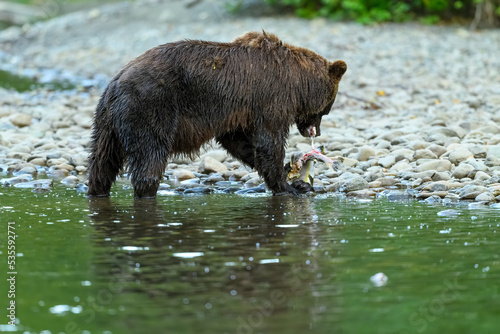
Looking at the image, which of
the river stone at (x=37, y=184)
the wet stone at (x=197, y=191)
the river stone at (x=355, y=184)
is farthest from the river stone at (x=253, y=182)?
the river stone at (x=37, y=184)

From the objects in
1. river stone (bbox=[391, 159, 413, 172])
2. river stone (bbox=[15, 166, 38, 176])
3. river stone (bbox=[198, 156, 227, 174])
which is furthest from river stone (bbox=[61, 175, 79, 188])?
river stone (bbox=[391, 159, 413, 172])

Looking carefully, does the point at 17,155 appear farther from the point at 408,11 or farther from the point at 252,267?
the point at 408,11

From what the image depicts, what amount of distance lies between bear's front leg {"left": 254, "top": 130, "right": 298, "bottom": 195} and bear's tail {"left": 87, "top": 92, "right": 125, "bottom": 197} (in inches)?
54.7

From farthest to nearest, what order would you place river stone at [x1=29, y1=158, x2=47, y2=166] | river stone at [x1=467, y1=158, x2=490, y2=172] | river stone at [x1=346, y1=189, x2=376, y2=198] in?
river stone at [x1=29, y1=158, x2=47, y2=166] < river stone at [x1=467, y1=158, x2=490, y2=172] < river stone at [x1=346, y1=189, x2=376, y2=198]

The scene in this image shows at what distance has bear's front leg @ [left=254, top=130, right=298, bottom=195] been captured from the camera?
839 cm

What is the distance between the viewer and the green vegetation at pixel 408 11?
22453 mm

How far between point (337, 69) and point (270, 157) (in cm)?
124

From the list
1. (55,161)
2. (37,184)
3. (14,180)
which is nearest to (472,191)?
(37,184)

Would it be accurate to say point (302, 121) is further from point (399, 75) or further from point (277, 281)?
point (399, 75)

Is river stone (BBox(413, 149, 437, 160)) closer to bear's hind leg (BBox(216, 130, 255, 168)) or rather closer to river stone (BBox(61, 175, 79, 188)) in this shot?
bear's hind leg (BBox(216, 130, 255, 168))

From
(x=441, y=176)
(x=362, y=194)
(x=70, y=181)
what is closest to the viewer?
(x=362, y=194)

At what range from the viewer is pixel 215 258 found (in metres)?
5.46

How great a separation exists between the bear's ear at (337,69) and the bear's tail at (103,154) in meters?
2.42

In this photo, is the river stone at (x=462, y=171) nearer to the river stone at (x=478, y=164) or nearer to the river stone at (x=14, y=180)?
the river stone at (x=478, y=164)
